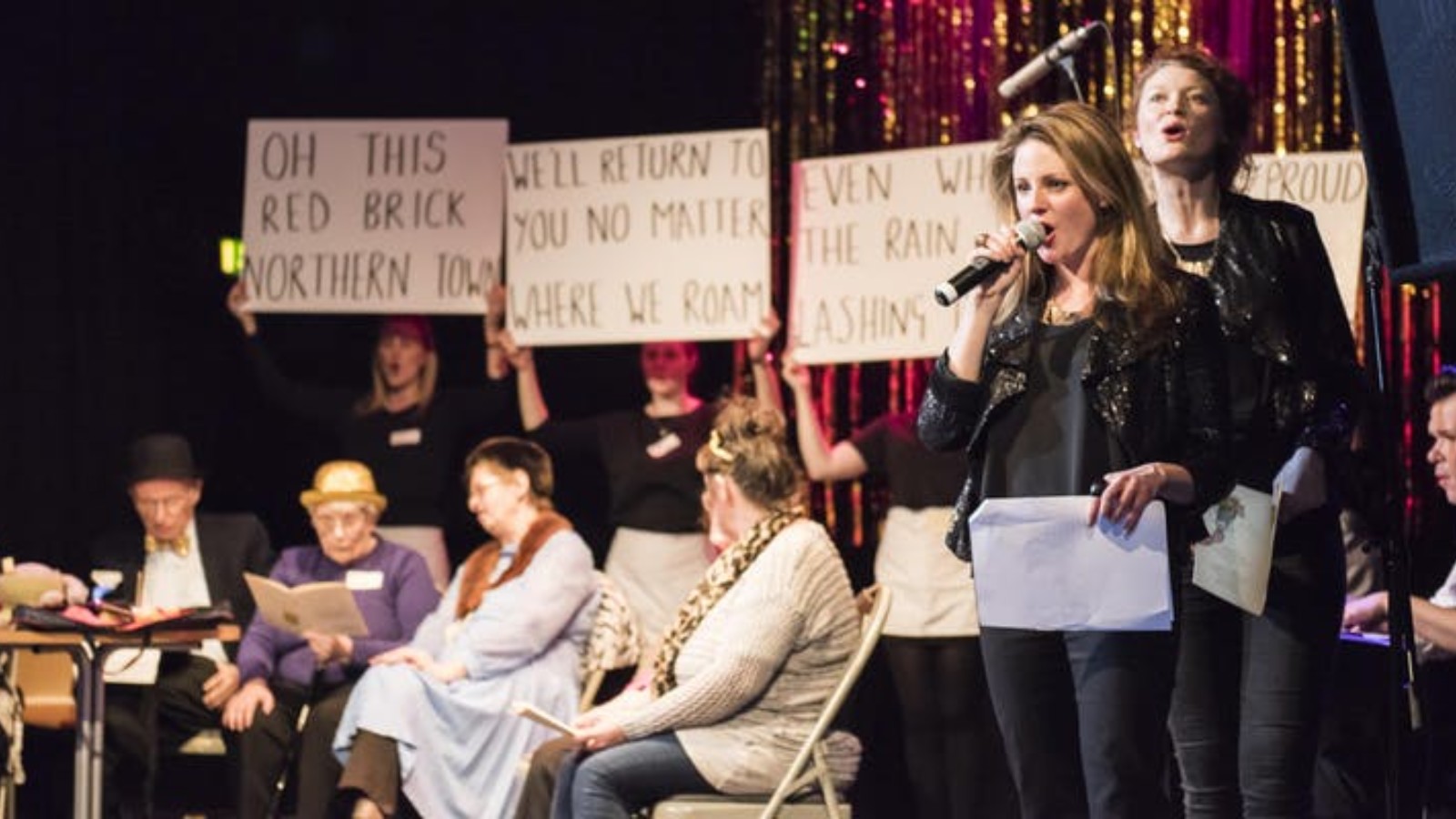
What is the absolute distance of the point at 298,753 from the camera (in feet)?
19.2

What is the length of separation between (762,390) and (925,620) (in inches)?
32.9

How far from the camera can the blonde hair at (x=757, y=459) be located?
4750 mm

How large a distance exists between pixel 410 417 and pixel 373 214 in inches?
24.5

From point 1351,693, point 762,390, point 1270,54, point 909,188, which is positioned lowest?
point 1351,693

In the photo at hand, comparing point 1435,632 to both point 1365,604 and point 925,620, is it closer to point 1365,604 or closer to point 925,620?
point 1365,604

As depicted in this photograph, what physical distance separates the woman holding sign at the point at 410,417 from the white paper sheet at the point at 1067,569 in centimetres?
388

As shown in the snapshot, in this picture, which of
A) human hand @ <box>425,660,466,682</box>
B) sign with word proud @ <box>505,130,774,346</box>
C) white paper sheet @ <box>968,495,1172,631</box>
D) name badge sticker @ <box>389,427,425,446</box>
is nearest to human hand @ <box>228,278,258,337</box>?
name badge sticker @ <box>389,427,425,446</box>

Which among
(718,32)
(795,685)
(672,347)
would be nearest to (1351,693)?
(795,685)

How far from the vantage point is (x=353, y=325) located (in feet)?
24.1

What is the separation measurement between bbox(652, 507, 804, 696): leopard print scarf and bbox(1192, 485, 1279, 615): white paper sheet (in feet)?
6.50

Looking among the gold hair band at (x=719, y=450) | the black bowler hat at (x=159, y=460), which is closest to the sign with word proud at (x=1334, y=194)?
the gold hair band at (x=719, y=450)

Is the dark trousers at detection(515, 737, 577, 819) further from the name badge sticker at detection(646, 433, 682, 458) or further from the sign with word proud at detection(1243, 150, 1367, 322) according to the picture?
the sign with word proud at detection(1243, 150, 1367, 322)

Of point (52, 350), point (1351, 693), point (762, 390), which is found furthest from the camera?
point (52, 350)

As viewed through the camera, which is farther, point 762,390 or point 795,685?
point 762,390
